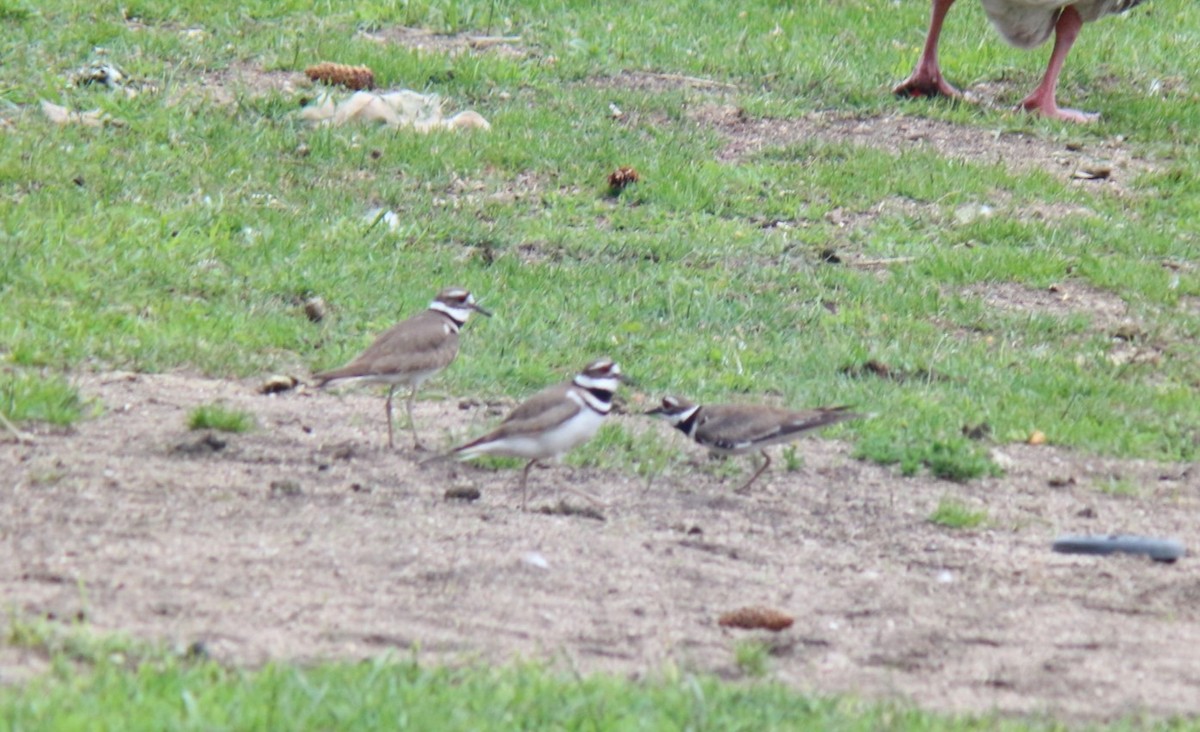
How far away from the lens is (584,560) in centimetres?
649

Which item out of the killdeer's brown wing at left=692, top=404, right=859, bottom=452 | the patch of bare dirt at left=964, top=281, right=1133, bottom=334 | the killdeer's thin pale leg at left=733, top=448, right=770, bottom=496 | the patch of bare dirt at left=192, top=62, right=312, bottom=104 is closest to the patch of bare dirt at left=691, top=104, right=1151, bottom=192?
the patch of bare dirt at left=964, top=281, right=1133, bottom=334

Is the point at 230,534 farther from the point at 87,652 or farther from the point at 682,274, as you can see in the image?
the point at 682,274

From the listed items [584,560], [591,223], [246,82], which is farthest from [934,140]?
[584,560]

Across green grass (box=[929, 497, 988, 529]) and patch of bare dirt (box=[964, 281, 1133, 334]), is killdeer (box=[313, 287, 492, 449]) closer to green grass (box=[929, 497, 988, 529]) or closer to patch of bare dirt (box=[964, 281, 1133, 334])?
green grass (box=[929, 497, 988, 529])

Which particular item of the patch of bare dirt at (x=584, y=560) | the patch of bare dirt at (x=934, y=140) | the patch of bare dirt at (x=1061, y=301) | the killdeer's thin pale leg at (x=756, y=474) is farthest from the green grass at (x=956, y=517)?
the patch of bare dirt at (x=934, y=140)

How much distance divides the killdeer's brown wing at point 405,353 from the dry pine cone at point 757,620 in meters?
2.27

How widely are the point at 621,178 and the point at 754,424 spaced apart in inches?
187

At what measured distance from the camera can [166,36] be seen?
1380 centimetres

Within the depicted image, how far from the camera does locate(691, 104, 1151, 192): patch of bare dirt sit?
43.8ft

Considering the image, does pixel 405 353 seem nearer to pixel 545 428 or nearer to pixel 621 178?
pixel 545 428

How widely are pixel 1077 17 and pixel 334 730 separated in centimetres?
1181

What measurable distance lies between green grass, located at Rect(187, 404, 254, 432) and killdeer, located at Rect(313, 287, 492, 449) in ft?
1.31

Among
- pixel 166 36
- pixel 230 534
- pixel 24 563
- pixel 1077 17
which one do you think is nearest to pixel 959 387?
pixel 230 534

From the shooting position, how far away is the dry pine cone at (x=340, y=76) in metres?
13.3
